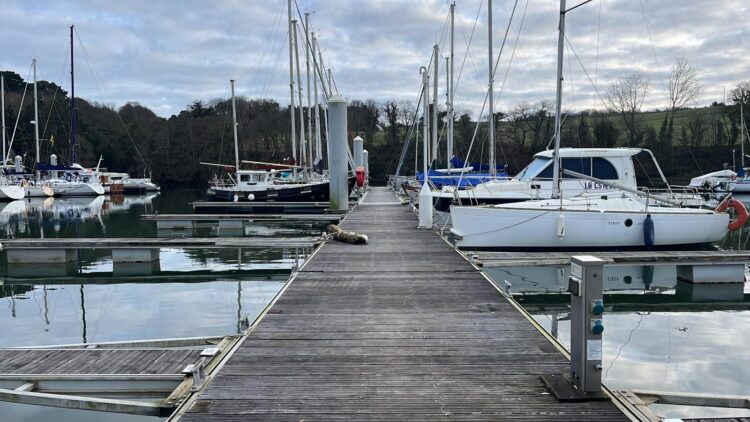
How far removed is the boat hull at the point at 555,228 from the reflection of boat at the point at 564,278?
2.31ft

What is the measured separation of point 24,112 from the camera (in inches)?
2771

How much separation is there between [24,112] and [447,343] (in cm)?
8024

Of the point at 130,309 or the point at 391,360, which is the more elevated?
the point at 391,360

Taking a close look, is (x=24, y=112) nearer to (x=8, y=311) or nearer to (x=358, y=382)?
(x=8, y=311)

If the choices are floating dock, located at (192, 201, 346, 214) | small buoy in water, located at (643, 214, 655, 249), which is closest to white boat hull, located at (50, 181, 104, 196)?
floating dock, located at (192, 201, 346, 214)

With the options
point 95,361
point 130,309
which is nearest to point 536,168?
point 130,309

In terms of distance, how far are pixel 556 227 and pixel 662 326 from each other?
500cm

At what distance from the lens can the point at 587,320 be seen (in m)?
3.99

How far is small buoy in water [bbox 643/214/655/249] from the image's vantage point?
14.1 metres

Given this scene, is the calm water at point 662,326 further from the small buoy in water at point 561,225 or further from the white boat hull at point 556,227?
the small buoy in water at point 561,225

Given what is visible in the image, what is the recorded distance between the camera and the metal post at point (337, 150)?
67.4 feet

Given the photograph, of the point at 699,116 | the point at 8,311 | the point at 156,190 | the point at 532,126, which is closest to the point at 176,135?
the point at 156,190

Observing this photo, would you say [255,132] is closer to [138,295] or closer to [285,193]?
[285,193]

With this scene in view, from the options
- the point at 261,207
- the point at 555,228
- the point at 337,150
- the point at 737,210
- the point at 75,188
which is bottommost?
the point at 261,207
